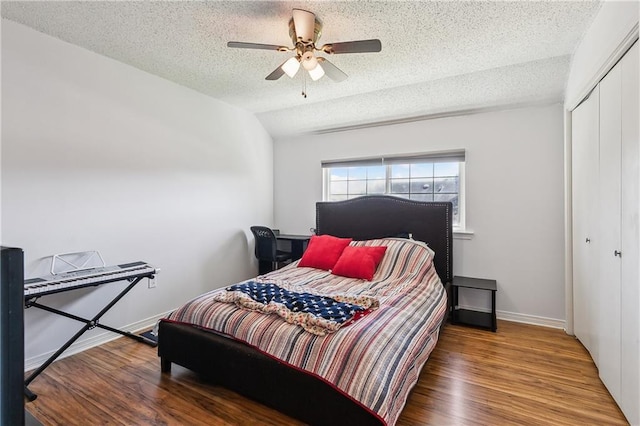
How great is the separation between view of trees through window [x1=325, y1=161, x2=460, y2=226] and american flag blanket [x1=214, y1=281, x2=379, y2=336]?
209 centimetres

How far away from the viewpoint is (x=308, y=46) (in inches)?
82.6

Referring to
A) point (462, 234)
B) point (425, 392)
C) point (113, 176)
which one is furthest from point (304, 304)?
point (462, 234)

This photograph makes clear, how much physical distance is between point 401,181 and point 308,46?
7.66 ft

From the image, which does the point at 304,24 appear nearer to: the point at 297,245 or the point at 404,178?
the point at 404,178

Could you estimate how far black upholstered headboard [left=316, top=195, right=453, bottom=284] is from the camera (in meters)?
3.44

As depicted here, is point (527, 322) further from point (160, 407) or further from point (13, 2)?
point (13, 2)

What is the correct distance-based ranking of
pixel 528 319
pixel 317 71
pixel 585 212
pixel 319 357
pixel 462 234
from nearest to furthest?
1. pixel 319 357
2. pixel 317 71
3. pixel 585 212
4. pixel 528 319
5. pixel 462 234

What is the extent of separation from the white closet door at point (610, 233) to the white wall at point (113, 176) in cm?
370

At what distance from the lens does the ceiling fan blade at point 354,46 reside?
195 cm

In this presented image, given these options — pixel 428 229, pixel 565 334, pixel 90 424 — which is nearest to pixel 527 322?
pixel 565 334

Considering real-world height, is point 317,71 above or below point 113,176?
above

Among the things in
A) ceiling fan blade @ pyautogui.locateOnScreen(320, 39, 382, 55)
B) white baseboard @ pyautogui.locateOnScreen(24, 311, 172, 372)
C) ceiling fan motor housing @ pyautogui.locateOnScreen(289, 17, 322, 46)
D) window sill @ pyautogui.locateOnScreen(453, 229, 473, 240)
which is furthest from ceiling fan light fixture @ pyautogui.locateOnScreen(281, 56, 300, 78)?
white baseboard @ pyautogui.locateOnScreen(24, 311, 172, 372)

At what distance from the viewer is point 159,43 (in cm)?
254

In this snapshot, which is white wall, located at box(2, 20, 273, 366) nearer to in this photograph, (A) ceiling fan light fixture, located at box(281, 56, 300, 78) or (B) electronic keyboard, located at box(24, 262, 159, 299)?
(B) electronic keyboard, located at box(24, 262, 159, 299)
